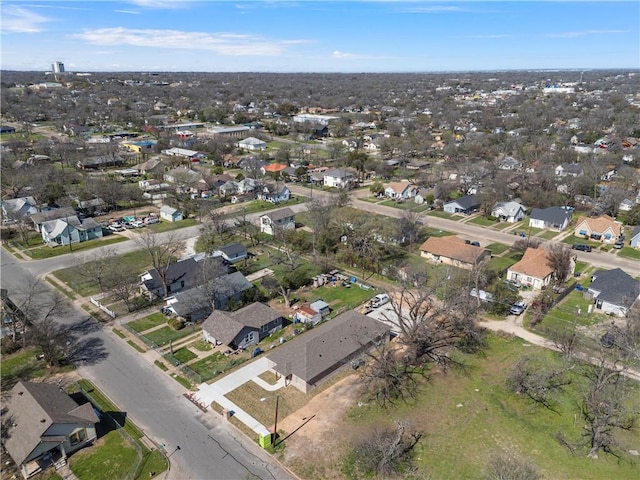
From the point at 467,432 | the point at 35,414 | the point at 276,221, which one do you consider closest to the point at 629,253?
the point at 467,432

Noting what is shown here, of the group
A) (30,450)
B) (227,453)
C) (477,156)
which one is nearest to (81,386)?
(30,450)

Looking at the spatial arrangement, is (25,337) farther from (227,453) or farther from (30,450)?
(227,453)

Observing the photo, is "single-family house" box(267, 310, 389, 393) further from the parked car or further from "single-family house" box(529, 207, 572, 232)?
"single-family house" box(529, 207, 572, 232)

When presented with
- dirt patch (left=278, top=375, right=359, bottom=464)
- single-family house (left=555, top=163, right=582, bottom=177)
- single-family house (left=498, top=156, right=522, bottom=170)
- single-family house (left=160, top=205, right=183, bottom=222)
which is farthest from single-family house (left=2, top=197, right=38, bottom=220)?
single-family house (left=555, top=163, right=582, bottom=177)

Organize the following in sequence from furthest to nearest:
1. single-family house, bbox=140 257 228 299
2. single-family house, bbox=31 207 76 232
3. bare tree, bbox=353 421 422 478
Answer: single-family house, bbox=31 207 76 232, single-family house, bbox=140 257 228 299, bare tree, bbox=353 421 422 478

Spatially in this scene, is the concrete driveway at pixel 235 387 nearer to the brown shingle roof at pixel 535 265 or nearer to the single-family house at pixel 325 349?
the single-family house at pixel 325 349

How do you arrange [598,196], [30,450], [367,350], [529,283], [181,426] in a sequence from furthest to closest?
[598,196], [529,283], [367,350], [181,426], [30,450]

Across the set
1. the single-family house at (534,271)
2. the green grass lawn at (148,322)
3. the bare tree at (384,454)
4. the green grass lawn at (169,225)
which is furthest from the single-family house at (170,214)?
the bare tree at (384,454)
